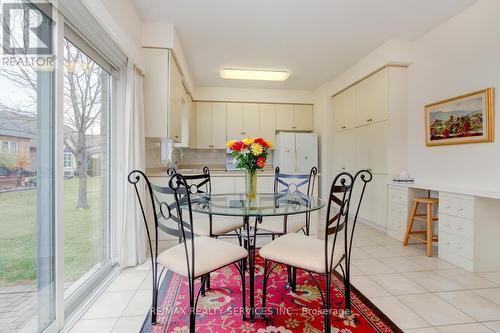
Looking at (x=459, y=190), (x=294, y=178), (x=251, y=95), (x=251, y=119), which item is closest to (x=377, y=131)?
(x=459, y=190)

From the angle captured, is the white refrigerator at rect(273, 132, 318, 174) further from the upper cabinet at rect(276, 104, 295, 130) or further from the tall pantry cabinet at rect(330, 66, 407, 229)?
the tall pantry cabinet at rect(330, 66, 407, 229)

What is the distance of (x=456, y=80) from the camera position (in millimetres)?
2730

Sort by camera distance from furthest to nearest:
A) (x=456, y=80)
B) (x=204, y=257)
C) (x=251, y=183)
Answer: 1. (x=456, y=80)
2. (x=251, y=183)
3. (x=204, y=257)

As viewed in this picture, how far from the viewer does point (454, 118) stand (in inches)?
108

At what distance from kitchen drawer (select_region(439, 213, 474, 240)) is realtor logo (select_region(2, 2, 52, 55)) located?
357 cm

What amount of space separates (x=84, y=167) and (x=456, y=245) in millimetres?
3506

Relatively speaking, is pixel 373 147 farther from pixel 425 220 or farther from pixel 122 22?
pixel 122 22

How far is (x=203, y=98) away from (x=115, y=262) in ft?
12.2

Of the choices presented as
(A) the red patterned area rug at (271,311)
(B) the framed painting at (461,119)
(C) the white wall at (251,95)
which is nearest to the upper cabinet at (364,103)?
(B) the framed painting at (461,119)

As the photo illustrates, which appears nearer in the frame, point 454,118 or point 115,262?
point 115,262

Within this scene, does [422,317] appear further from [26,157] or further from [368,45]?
[368,45]

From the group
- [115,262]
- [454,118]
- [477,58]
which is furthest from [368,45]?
[115,262]

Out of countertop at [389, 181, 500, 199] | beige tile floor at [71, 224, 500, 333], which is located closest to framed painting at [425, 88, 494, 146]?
countertop at [389, 181, 500, 199]

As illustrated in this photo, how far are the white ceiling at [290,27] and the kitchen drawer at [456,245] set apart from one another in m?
2.40
